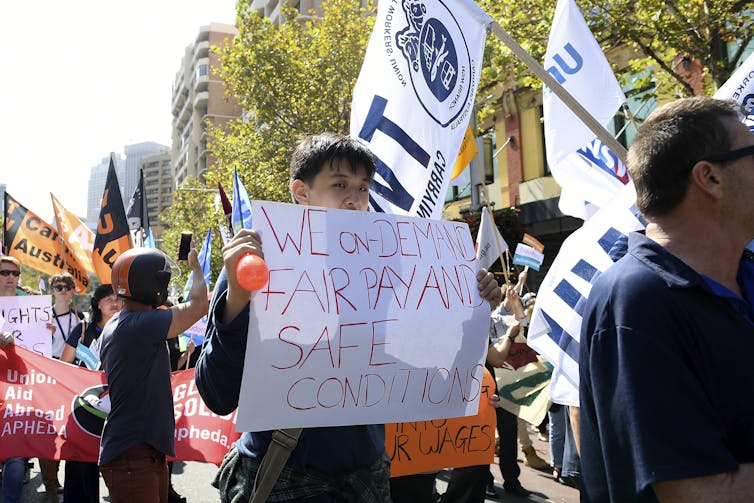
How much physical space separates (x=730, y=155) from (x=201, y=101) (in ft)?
268

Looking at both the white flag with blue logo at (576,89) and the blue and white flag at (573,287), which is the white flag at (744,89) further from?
the white flag with blue logo at (576,89)

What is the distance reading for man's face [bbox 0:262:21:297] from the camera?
267 inches

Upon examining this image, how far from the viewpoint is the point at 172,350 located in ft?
22.8

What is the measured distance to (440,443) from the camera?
12.7 feet

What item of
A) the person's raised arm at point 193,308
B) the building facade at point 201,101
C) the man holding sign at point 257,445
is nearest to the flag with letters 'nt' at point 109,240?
the person's raised arm at point 193,308

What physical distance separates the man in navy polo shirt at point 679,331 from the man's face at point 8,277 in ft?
21.6

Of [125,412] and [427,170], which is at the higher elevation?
[427,170]

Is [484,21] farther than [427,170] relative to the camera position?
Yes

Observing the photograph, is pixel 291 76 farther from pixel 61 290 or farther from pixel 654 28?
pixel 61 290

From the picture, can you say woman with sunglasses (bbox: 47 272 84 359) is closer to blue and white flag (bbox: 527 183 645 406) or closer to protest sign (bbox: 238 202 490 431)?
blue and white flag (bbox: 527 183 645 406)

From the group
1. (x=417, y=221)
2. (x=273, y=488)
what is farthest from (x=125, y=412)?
(x=417, y=221)

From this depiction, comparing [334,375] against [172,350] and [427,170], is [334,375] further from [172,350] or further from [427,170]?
[172,350]

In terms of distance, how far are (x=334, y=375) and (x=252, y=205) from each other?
22.6 inches

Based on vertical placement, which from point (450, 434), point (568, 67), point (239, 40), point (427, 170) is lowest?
point (450, 434)
